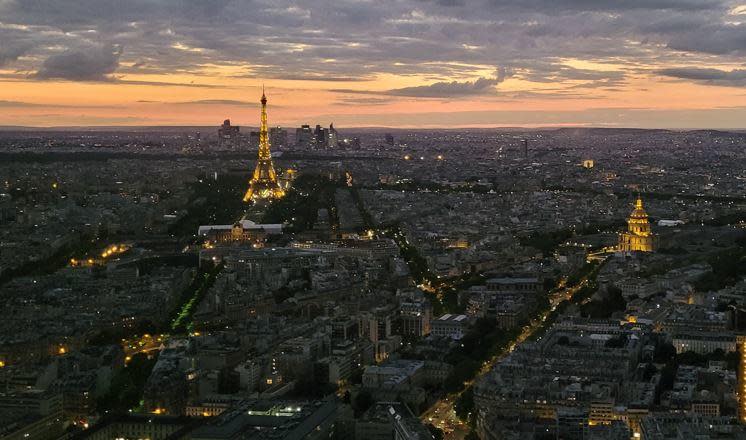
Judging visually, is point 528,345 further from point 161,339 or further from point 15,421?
point 15,421

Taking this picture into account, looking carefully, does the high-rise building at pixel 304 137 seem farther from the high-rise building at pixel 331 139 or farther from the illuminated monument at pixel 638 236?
the illuminated monument at pixel 638 236

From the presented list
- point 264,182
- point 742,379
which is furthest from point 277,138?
point 742,379

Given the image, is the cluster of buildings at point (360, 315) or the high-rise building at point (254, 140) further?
the high-rise building at point (254, 140)

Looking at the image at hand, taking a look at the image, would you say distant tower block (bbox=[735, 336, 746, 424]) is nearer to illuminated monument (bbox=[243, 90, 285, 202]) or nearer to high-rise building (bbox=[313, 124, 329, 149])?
illuminated monument (bbox=[243, 90, 285, 202])

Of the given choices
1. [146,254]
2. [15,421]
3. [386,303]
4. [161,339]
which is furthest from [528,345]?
[146,254]

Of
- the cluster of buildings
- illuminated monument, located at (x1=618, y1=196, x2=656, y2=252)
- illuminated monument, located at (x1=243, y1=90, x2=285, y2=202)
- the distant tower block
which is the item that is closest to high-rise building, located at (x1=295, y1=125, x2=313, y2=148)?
illuminated monument, located at (x1=243, y1=90, x2=285, y2=202)

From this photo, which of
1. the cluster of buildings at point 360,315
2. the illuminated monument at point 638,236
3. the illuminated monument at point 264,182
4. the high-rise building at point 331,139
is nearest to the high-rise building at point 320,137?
the high-rise building at point 331,139
